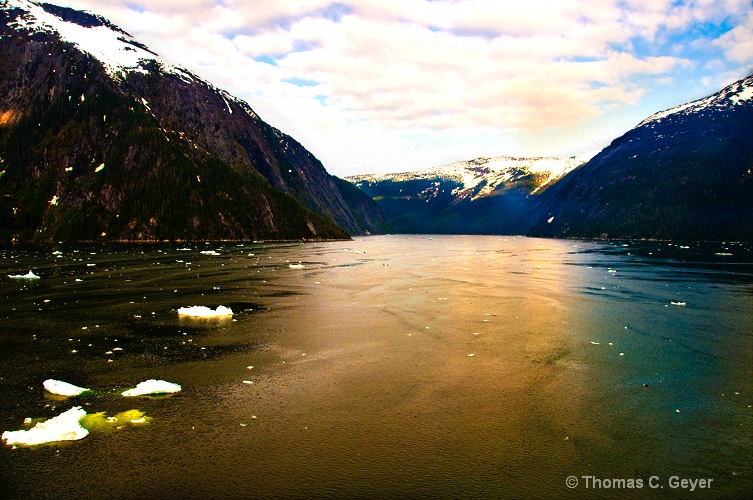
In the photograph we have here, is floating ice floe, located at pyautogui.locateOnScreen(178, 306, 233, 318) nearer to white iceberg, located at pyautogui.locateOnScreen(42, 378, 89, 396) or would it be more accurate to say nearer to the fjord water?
the fjord water

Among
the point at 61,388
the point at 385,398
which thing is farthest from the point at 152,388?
the point at 385,398

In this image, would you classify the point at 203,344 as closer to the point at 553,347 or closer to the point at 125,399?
the point at 125,399

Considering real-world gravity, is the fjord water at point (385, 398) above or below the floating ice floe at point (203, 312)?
below

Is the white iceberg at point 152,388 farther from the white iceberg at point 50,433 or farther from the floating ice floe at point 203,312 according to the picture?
the floating ice floe at point 203,312

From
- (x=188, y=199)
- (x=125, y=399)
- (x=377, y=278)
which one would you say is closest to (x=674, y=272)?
(x=377, y=278)

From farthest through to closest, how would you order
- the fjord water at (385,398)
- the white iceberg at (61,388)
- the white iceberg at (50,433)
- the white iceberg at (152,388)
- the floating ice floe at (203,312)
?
the floating ice floe at (203,312) → the white iceberg at (152,388) → the white iceberg at (61,388) → the white iceberg at (50,433) → the fjord water at (385,398)

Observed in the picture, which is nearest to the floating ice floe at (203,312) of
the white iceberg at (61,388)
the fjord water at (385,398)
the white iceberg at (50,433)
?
the fjord water at (385,398)
